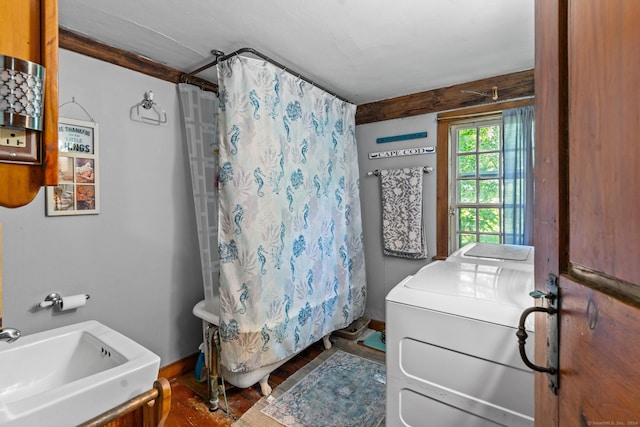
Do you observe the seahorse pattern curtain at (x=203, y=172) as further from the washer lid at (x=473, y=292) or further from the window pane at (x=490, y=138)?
the window pane at (x=490, y=138)

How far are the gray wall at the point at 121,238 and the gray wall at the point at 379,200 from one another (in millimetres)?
1757

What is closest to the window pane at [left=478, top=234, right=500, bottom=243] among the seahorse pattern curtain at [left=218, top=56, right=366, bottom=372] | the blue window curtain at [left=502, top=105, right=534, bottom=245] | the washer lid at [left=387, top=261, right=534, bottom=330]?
the blue window curtain at [left=502, top=105, right=534, bottom=245]

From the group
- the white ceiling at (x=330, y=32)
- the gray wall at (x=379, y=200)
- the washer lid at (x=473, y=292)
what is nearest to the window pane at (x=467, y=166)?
the gray wall at (x=379, y=200)

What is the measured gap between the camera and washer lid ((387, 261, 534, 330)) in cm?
110

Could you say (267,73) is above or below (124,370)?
above

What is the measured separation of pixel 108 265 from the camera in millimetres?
1918

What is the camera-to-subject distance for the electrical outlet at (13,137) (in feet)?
1.91

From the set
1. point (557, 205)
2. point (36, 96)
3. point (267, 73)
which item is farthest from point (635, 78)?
point (267, 73)

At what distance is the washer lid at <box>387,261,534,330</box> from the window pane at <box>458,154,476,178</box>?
4.18 ft

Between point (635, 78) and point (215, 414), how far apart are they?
2359 millimetres

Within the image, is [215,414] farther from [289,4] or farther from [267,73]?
[289,4]

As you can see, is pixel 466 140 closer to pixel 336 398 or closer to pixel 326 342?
pixel 326 342

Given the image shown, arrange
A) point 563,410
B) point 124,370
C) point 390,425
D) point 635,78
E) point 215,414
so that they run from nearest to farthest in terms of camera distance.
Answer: point 635,78
point 563,410
point 124,370
point 390,425
point 215,414

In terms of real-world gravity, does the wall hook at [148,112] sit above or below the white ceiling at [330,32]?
below
